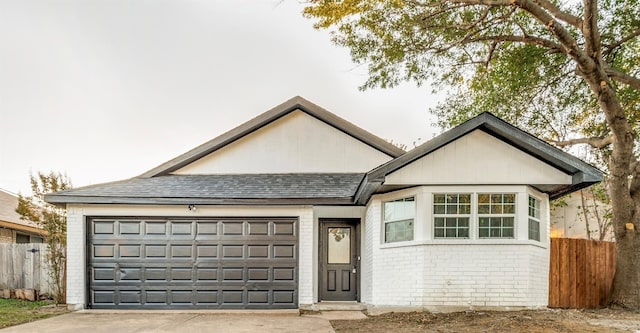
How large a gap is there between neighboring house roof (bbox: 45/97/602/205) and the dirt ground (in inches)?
99.5

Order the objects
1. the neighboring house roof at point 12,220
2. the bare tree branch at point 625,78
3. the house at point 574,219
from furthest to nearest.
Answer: the house at point 574,219, the neighboring house roof at point 12,220, the bare tree branch at point 625,78

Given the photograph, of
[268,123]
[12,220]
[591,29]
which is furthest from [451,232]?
[12,220]

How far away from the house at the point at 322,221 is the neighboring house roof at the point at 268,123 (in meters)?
0.04

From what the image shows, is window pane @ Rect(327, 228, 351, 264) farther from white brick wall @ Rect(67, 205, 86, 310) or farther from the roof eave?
white brick wall @ Rect(67, 205, 86, 310)

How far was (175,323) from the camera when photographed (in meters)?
8.46

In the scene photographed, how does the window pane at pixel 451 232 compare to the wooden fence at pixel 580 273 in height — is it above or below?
above

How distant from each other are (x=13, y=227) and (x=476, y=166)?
17.7m

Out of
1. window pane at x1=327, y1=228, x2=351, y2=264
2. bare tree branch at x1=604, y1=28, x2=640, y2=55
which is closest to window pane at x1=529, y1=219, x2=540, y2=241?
window pane at x1=327, y1=228, x2=351, y2=264

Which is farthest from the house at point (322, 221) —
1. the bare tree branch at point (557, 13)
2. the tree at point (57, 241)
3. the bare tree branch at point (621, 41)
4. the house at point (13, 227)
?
the house at point (13, 227)

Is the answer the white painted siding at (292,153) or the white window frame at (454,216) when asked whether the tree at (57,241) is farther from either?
the white window frame at (454,216)

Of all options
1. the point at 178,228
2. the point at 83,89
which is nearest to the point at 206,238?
the point at 178,228

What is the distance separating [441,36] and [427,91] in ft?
8.12

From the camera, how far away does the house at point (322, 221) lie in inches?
352

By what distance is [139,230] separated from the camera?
1043 cm
